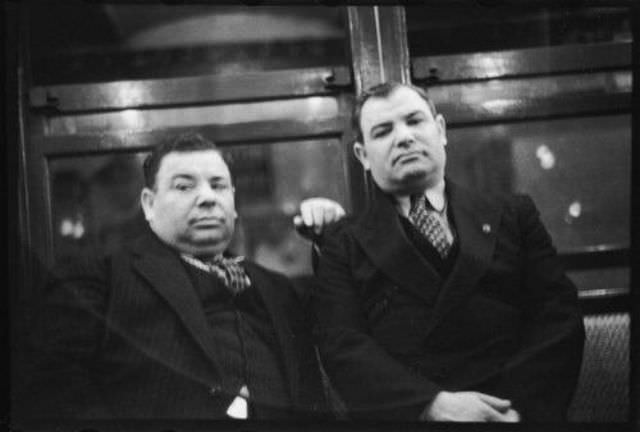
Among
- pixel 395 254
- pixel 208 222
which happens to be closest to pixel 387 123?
pixel 395 254

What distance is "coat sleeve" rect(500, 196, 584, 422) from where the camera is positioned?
10.2 feet

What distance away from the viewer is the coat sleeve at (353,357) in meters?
3.06

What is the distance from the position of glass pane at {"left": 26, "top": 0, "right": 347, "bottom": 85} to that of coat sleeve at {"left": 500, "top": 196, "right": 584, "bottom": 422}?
1052mm

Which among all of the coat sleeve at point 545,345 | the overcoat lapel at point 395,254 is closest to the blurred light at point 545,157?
the coat sleeve at point 545,345

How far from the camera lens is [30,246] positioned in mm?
3227

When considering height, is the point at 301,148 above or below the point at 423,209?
above

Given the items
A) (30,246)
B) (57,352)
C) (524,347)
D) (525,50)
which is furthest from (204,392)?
(525,50)

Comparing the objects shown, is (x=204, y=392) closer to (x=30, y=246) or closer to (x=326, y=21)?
(x=30, y=246)

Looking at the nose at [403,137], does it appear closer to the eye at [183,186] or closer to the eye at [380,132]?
the eye at [380,132]

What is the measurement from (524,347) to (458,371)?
0.82ft

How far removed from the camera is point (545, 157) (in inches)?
131

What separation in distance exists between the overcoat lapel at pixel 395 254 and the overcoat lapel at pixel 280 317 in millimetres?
346

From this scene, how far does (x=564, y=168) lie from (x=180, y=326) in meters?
1.48

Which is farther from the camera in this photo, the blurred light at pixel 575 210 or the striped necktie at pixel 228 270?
the blurred light at pixel 575 210
